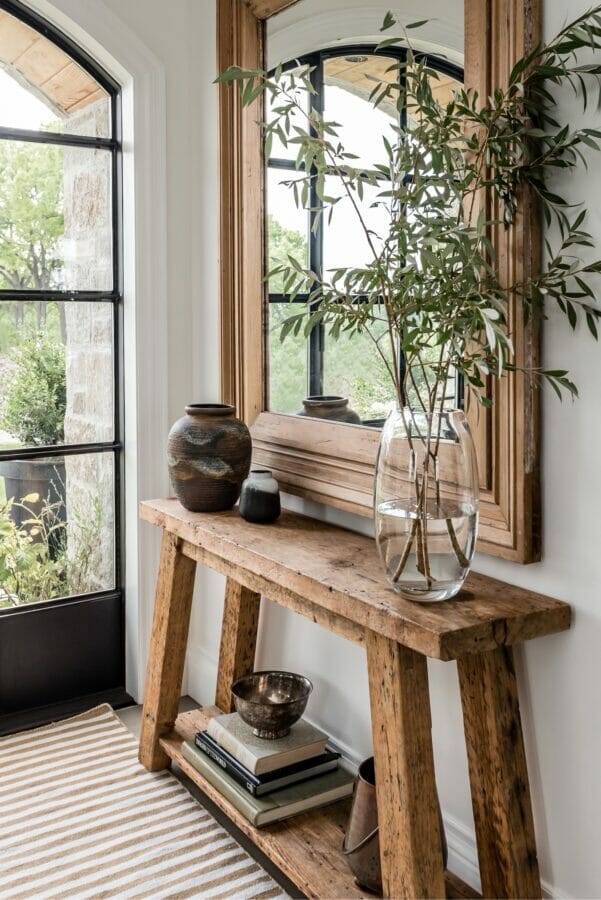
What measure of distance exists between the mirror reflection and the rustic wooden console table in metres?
0.38

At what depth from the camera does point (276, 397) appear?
236 cm

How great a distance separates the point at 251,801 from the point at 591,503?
105cm

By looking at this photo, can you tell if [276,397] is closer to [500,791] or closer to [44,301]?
[44,301]

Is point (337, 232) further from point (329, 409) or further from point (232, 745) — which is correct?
point (232, 745)

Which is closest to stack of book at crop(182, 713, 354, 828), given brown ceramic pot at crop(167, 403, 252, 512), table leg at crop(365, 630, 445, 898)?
table leg at crop(365, 630, 445, 898)

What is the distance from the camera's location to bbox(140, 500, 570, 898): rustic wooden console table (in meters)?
1.47

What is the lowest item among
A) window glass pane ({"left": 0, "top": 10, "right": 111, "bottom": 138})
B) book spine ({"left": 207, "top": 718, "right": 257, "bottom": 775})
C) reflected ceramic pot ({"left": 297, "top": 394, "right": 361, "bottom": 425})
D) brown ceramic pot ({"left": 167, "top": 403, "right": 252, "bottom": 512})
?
book spine ({"left": 207, "top": 718, "right": 257, "bottom": 775})

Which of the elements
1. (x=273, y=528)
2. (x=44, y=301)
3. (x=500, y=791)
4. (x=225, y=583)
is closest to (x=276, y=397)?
(x=273, y=528)

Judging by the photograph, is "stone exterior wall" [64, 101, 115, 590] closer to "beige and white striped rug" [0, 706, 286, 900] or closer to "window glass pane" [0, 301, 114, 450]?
"window glass pane" [0, 301, 114, 450]

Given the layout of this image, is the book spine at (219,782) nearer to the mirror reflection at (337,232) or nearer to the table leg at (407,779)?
the table leg at (407,779)

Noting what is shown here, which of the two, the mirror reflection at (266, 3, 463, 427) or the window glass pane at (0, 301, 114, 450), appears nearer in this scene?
the mirror reflection at (266, 3, 463, 427)

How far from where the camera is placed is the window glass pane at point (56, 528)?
8.63 feet

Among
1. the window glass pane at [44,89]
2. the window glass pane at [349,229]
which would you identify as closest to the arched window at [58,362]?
the window glass pane at [44,89]

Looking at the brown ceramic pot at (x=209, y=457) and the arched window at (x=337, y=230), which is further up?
the arched window at (x=337, y=230)
